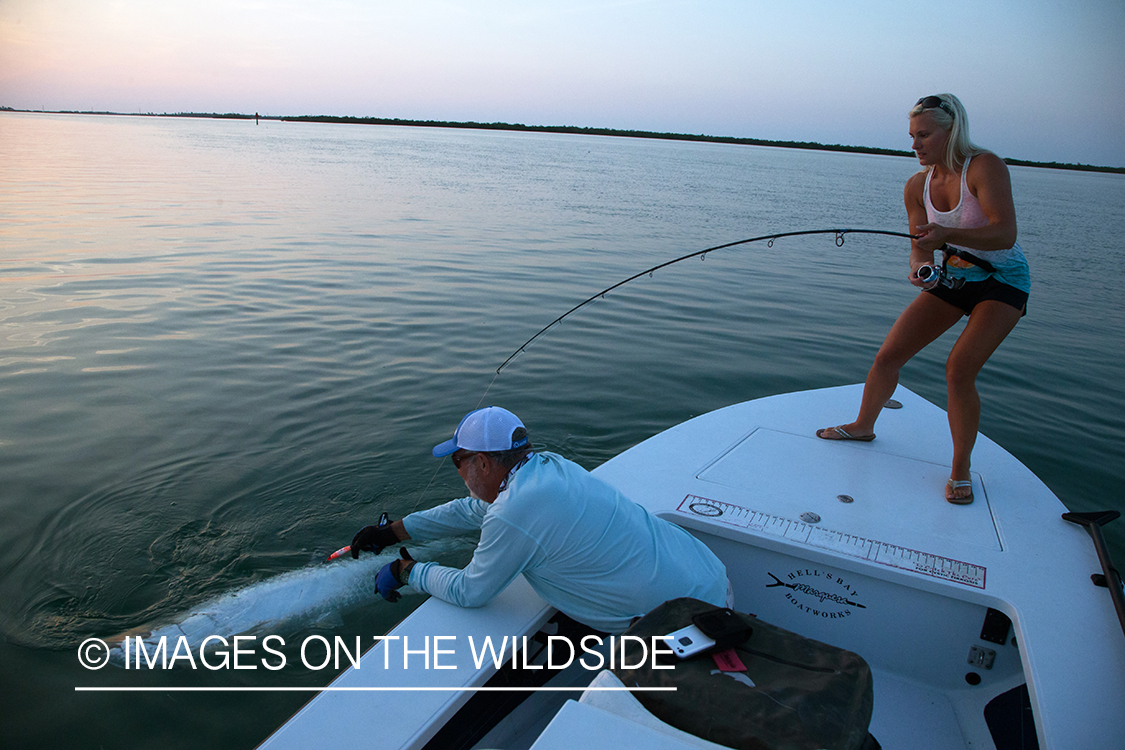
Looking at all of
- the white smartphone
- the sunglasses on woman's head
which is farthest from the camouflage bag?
the sunglasses on woman's head

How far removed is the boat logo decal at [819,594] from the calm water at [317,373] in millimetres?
1974

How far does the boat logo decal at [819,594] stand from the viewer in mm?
2631

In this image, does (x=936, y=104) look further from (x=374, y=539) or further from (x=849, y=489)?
(x=374, y=539)

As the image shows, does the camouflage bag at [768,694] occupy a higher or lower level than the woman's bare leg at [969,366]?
lower

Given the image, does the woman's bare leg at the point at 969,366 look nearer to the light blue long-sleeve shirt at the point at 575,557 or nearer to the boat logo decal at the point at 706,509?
the boat logo decal at the point at 706,509

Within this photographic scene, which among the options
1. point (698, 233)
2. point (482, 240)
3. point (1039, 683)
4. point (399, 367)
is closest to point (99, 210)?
point (482, 240)

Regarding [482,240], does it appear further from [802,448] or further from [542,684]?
[542,684]

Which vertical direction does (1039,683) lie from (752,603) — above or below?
above

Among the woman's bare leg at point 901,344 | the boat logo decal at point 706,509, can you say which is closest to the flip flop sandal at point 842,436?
the woman's bare leg at point 901,344

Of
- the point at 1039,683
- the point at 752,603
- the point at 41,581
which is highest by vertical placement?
the point at 1039,683

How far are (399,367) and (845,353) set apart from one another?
513cm

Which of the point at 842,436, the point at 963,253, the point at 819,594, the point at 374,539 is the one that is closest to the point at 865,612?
the point at 819,594

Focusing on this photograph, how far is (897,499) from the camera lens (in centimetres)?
308

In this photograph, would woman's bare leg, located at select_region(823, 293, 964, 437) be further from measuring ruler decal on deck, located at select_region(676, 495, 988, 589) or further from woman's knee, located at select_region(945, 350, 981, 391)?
measuring ruler decal on deck, located at select_region(676, 495, 988, 589)
